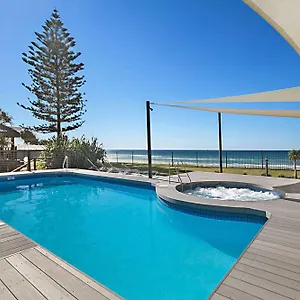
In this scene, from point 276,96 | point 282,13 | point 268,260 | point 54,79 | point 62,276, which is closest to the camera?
point 282,13

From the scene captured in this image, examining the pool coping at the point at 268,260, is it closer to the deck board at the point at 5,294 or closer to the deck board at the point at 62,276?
the deck board at the point at 62,276

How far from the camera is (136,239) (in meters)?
4.08

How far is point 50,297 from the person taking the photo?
1.83 m

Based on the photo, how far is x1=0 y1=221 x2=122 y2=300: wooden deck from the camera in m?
1.86

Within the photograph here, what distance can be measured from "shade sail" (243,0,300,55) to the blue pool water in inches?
105

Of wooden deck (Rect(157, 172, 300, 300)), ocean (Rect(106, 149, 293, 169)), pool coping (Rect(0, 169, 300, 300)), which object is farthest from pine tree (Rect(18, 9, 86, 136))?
wooden deck (Rect(157, 172, 300, 300))

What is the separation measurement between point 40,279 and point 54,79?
16332mm

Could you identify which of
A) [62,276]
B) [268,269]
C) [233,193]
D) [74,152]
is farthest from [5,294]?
[74,152]

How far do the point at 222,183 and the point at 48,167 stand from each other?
846 centimetres

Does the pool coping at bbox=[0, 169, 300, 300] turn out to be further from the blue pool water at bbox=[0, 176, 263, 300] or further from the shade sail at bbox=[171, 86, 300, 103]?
the shade sail at bbox=[171, 86, 300, 103]

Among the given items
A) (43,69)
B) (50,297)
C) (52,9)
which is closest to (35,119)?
(43,69)

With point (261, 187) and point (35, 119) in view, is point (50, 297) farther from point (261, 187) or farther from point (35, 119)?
point (35, 119)

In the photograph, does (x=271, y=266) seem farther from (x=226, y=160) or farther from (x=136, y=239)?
(x=226, y=160)

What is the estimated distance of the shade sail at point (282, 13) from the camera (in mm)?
1710
